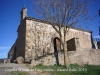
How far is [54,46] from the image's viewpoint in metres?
17.1

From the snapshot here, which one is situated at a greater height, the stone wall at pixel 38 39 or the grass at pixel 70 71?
the stone wall at pixel 38 39

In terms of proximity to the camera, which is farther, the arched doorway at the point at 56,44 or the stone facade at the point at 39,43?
the arched doorway at the point at 56,44

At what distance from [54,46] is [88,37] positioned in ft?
27.9

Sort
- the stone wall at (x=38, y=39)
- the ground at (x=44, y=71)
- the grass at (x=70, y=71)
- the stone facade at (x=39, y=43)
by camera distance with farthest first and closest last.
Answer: the stone wall at (x=38, y=39)
the stone facade at (x=39, y=43)
the grass at (x=70, y=71)
the ground at (x=44, y=71)

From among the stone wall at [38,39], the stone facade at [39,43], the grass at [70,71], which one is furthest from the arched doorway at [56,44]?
the grass at [70,71]

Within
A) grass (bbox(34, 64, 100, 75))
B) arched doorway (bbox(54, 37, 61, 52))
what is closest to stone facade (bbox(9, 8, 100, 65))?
arched doorway (bbox(54, 37, 61, 52))

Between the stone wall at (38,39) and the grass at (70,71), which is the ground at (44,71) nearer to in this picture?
the grass at (70,71)

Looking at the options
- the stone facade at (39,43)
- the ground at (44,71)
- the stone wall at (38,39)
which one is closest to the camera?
the ground at (44,71)

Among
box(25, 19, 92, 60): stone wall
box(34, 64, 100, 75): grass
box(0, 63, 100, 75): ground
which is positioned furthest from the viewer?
box(25, 19, 92, 60): stone wall

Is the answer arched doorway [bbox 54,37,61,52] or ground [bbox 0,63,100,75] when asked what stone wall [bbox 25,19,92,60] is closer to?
arched doorway [bbox 54,37,61,52]

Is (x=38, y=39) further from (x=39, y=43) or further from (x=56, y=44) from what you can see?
(x=56, y=44)

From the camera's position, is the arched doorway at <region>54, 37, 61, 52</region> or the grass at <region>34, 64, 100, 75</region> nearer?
the grass at <region>34, 64, 100, 75</region>

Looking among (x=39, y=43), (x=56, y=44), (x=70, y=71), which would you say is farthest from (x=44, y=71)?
(x=56, y=44)

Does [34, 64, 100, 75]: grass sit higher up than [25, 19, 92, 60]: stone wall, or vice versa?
[25, 19, 92, 60]: stone wall
